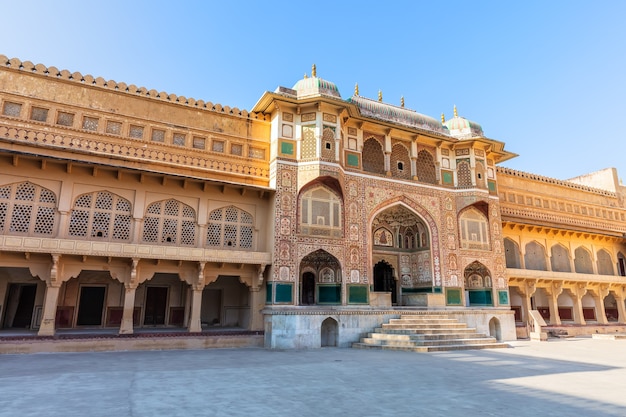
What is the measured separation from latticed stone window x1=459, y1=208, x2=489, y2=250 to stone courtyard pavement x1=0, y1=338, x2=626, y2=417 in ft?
22.6

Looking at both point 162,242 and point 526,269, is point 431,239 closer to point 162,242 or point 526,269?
point 526,269

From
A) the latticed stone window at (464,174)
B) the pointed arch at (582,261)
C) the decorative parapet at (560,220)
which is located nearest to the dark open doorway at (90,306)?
the latticed stone window at (464,174)

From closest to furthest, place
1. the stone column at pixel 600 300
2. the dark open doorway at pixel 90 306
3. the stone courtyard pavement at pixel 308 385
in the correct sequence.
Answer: the stone courtyard pavement at pixel 308 385 < the dark open doorway at pixel 90 306 < the stone column at pixel 600 300

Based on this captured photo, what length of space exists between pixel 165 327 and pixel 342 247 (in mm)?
7009

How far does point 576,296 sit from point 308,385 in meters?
19.9

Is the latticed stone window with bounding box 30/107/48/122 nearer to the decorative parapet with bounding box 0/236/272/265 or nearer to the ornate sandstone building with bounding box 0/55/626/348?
the ornate sandstone building with bounding box 0/55/626/348

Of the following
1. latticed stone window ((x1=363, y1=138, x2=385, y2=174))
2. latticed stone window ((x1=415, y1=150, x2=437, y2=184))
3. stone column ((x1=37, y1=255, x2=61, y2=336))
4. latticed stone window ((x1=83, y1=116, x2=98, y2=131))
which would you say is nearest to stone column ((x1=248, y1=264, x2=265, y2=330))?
stone column ((x1=37, y1=255, x2=61, y2=336))

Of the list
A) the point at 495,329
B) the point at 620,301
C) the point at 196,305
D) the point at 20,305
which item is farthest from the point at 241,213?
the point at 620,301

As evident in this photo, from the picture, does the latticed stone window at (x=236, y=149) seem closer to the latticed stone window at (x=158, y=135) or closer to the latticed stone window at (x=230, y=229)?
the latticed stone window at (x=230, y=229)

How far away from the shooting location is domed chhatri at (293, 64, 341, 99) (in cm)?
1473

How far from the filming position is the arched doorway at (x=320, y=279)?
560 inches

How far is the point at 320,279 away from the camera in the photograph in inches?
587

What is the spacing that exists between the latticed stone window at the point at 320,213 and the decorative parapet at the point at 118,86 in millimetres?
3726

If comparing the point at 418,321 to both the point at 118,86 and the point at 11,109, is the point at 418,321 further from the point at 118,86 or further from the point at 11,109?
the point at 11,109
